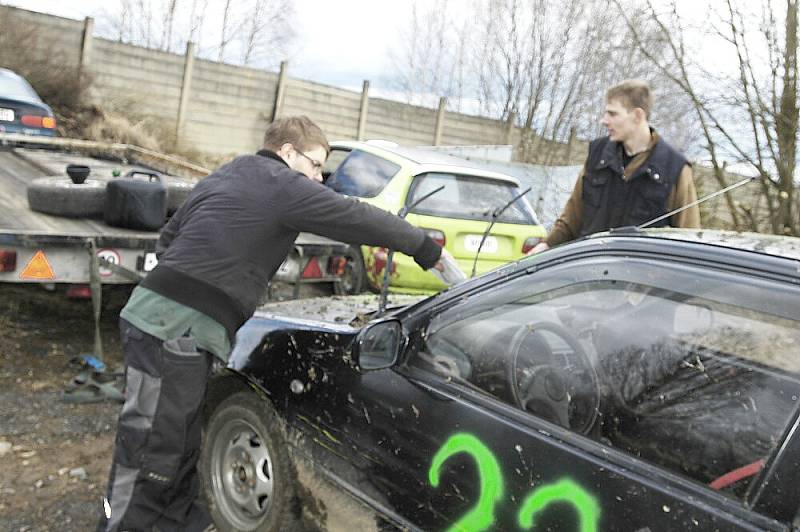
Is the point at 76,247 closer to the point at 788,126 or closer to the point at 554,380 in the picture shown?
the point at 554,380

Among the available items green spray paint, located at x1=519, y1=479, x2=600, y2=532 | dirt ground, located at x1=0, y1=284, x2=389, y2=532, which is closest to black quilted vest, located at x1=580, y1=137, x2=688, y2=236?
dirt ground, located at x1=0, y1=284, x2=389, y2=532

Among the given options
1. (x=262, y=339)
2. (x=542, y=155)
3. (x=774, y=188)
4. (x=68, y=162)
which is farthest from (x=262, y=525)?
(x=542, y=155)

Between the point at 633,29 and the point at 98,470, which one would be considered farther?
the point at 633,29

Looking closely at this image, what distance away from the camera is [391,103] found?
19625 mm

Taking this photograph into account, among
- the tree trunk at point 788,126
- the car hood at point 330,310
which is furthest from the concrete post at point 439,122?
the car hood at point 330,310

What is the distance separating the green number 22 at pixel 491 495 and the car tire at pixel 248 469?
80cm

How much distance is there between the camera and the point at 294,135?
2834mm

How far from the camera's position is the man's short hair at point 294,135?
2.83 metres

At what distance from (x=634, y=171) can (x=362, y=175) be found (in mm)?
3585

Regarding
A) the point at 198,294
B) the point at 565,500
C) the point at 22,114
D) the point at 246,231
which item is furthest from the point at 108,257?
the point at 22,114

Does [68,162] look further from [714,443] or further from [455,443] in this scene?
[714,443]

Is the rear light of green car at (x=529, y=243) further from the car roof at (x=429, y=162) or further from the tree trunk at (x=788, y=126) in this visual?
the tree trunk at (x=788, y=126)

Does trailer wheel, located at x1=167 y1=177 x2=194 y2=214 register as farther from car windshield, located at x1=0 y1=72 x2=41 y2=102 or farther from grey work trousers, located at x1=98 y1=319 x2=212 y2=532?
car windshield, located at x1=0 y1=72 x2=41 y2=102

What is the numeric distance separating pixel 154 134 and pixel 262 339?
13634mm
